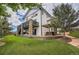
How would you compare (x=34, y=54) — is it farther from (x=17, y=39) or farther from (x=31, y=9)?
(x=31, y=9)

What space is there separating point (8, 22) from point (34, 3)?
1.01 ft

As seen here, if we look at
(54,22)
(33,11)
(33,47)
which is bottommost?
(33,47)

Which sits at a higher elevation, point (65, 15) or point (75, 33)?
point (65, 15)

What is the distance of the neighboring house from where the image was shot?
6.61 feet

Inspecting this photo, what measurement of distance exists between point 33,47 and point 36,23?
0.76 feet

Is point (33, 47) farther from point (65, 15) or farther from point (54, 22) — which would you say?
point (65, 15)

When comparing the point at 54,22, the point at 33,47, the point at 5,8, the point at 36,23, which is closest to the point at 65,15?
the point at 54,22

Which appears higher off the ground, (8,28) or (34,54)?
(8,28)

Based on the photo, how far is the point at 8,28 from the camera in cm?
202

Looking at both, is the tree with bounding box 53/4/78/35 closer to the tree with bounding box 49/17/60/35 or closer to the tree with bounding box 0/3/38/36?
the tree with bounding box 49/17/60/35

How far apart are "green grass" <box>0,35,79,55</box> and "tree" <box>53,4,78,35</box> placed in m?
0.17

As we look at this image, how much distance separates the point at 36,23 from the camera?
203cm

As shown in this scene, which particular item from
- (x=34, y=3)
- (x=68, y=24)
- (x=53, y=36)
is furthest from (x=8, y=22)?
(x=68, y=24)
